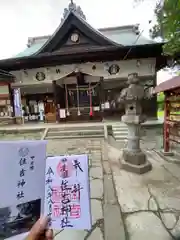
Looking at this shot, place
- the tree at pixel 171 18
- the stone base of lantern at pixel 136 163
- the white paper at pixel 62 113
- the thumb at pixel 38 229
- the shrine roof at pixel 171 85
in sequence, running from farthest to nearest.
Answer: the white paper at pixel 62 113 → the stone base of lantern at pixel 136 163 → the shrine roof at pixel 171 85 → the tree at pixel 171 18 → the thumb at pixel 38 229

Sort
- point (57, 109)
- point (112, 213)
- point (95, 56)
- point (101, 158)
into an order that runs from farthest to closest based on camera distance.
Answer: point (57, 109)
point (95, 56)
point (101, 158)
point (112, 213)

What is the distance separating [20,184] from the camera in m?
1.10

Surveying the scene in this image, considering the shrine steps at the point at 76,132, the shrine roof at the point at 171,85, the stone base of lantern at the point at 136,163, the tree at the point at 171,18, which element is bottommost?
the stone base of lantern at the point at 136,163

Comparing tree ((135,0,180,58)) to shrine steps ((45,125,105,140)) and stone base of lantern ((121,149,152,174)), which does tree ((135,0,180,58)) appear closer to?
stone base of lantern ((121,149,152,174))

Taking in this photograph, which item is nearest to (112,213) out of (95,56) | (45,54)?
(95,56)

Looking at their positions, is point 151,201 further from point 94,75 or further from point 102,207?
point 94,75

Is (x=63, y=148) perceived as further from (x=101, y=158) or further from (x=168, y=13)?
(x=168, y=13)

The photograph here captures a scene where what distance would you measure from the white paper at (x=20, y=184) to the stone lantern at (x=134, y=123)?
11.7ft

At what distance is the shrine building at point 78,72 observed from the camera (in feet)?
31.2

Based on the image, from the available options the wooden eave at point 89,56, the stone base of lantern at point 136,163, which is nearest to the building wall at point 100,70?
the wooden eave at point 89,56

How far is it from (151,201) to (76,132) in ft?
18.2

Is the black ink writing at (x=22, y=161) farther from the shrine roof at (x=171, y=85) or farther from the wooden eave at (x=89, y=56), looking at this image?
the wooden eave at (x=89, y=56)

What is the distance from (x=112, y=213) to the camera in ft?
9.10

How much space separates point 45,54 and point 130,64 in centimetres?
469
